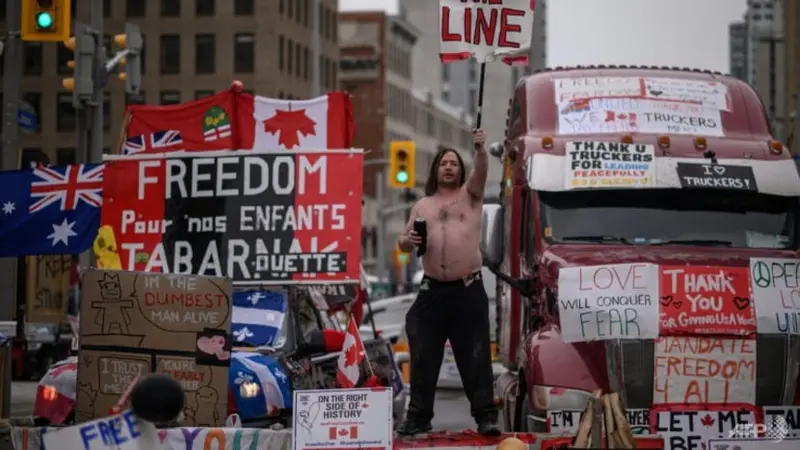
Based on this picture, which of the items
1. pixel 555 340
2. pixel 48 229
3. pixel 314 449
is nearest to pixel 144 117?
pixel 48 229

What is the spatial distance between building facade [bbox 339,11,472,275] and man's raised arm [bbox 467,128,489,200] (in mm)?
88426

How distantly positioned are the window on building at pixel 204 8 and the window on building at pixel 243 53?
5.23 feet

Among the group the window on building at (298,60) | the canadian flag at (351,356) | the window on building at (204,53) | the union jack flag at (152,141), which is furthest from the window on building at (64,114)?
the canadian flag at (351,356)

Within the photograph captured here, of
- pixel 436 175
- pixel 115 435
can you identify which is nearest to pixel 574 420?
pixel 436 175

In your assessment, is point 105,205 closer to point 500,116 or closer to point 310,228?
point 310,228

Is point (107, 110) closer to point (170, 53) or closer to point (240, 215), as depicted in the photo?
point (170, 53)

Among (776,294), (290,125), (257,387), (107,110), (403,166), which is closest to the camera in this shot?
(776,294)

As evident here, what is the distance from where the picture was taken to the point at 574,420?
1190cm

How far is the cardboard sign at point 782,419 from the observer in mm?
11805

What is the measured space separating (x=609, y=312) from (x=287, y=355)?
3648mm

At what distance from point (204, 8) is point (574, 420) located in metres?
65.7

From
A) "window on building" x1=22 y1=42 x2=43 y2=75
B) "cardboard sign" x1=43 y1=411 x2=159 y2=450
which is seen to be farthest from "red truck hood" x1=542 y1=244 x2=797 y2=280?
"window on building" x1=22 y1=42 x2=43 y2=75

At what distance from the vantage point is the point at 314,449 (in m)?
10.2

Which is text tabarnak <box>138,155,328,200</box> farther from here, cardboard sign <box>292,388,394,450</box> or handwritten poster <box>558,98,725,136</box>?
cardboard sign <box>292,388,394,450</box>
